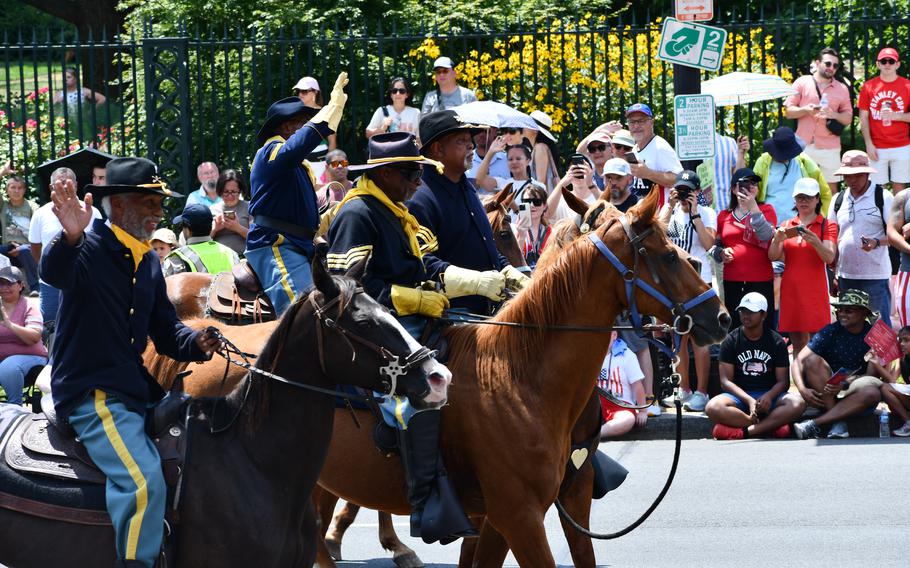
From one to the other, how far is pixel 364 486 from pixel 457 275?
124cm

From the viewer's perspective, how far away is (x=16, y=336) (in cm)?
1309

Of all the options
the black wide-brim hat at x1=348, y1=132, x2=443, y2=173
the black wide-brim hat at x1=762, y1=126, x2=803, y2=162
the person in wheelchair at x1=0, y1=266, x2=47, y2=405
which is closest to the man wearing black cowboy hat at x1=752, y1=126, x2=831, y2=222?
the black wide-brim hat at x1=762, y1=126, x2=803, y2=162

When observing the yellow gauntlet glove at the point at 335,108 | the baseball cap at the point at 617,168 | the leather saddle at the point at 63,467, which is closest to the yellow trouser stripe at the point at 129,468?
the leather saddle at the point at 63,467

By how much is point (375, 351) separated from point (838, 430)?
760 cm

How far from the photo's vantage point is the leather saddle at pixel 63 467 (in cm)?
571

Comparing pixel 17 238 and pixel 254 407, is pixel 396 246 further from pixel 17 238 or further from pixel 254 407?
pixel 17 238

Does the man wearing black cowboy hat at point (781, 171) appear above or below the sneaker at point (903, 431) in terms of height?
above

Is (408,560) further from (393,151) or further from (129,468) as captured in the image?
(129,468)

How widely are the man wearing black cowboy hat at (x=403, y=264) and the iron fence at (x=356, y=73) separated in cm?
815

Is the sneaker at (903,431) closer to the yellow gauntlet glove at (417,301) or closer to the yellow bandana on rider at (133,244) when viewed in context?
the yellow gauntlet glove at (417,301)

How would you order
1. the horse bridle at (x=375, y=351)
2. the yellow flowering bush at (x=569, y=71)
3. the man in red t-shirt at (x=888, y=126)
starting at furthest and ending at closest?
the yellow flowering bush at (x=569, y=71)
the man in red t-shirt at (x=888, y=126)
the horse bridle at (x=375, y=351)

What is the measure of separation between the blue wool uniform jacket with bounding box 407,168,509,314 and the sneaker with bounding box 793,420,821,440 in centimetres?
517

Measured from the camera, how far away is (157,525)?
220 inches

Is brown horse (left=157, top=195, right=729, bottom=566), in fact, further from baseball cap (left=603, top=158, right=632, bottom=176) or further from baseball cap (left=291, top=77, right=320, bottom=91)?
baseball cap (left=291, top=77, right=320, bottom=91)
